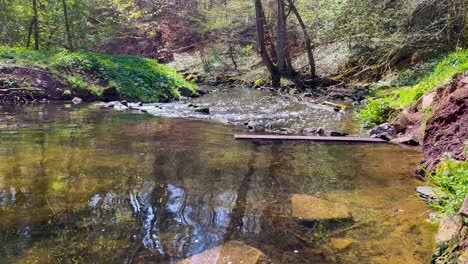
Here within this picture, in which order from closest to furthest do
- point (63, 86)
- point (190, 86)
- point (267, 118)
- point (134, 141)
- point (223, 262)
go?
1. point (223, 262)
2. point (134, 141)
3. point (267, 118)
4. point (63, 86)
5. point (190, 86)

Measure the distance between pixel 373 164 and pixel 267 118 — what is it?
4762mm

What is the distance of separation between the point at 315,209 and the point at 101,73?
39.2 feet

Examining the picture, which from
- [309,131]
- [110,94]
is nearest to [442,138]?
[309,131]

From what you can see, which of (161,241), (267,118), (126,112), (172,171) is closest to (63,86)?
(126,112)

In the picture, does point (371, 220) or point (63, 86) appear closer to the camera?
point (371, 220)

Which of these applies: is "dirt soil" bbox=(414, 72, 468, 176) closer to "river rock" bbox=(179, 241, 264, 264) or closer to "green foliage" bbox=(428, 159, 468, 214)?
"green foliage" bbox=(428, 159, 468, 214)

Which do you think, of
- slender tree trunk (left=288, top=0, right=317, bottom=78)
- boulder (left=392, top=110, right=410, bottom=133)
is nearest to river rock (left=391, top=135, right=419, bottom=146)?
boulder (left=392, top=110, right=410, bottom=133)

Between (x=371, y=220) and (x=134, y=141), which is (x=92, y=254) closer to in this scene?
(x=371, y=220)

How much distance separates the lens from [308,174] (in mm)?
4895

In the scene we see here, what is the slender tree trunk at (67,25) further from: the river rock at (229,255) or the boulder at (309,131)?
the river rock at (229,255)

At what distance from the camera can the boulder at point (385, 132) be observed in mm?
7182

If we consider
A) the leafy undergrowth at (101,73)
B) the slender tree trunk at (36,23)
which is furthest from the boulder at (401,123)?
the slender tree trunk at (36,23)

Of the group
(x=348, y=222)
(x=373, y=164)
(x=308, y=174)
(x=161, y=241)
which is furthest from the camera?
(x=373, y=164)

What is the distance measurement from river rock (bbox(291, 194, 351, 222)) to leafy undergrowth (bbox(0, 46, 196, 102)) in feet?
34.1
